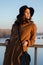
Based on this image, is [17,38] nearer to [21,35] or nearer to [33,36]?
[21,35]

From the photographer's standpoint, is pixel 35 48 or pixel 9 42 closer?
pixel 9 42

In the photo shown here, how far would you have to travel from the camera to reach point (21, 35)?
13.2 feet

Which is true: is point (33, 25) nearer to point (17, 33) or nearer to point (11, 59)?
point (17, 33)

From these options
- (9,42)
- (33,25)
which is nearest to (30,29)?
(33,25)

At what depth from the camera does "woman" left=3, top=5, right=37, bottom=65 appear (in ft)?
13.2

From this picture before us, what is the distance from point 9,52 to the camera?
4.09 metres

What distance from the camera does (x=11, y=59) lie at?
4117 mm

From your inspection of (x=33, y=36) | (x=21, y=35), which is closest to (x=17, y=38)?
(x=21, y=35)

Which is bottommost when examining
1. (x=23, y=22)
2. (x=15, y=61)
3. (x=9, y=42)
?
(x=15, y=61)

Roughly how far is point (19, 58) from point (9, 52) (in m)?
0.16

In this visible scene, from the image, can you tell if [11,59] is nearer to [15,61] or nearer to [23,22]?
[15,61]

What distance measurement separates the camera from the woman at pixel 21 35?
402 centimetres

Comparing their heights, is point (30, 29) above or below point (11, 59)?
above

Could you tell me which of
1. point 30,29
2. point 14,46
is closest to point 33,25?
point 30,29
